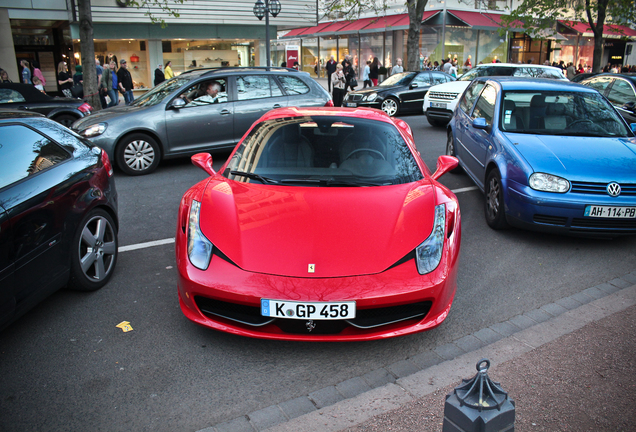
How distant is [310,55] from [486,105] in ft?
122

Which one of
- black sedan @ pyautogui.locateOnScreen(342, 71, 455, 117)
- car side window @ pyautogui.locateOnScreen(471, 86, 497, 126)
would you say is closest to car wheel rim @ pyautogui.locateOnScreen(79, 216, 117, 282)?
car side window @ pyautogui.locateOnScreen(471, 86, 497, 126)

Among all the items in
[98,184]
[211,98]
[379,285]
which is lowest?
[379,285]

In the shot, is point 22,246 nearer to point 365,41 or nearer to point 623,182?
point 623,182

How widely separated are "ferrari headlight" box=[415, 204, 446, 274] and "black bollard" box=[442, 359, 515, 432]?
154cm

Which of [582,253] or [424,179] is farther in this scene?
[582,253]

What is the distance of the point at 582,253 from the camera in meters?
5.07

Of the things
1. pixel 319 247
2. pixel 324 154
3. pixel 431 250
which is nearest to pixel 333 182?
pixel 324 154

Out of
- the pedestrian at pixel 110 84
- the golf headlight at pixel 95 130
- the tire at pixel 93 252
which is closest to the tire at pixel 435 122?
the golf headlight at pixel 95 130

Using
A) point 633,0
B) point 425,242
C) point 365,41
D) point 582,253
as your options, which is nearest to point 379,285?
point 425,242

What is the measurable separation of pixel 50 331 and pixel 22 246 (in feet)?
2.39

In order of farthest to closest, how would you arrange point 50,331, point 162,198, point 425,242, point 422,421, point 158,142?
1. point 158,142
2. point 162,198
3. point 50,331
4. point 425,242
5. point 422,421

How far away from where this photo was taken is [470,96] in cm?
765

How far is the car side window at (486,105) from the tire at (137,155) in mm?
5239

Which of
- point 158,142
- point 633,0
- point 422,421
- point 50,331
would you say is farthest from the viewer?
point 633,0
